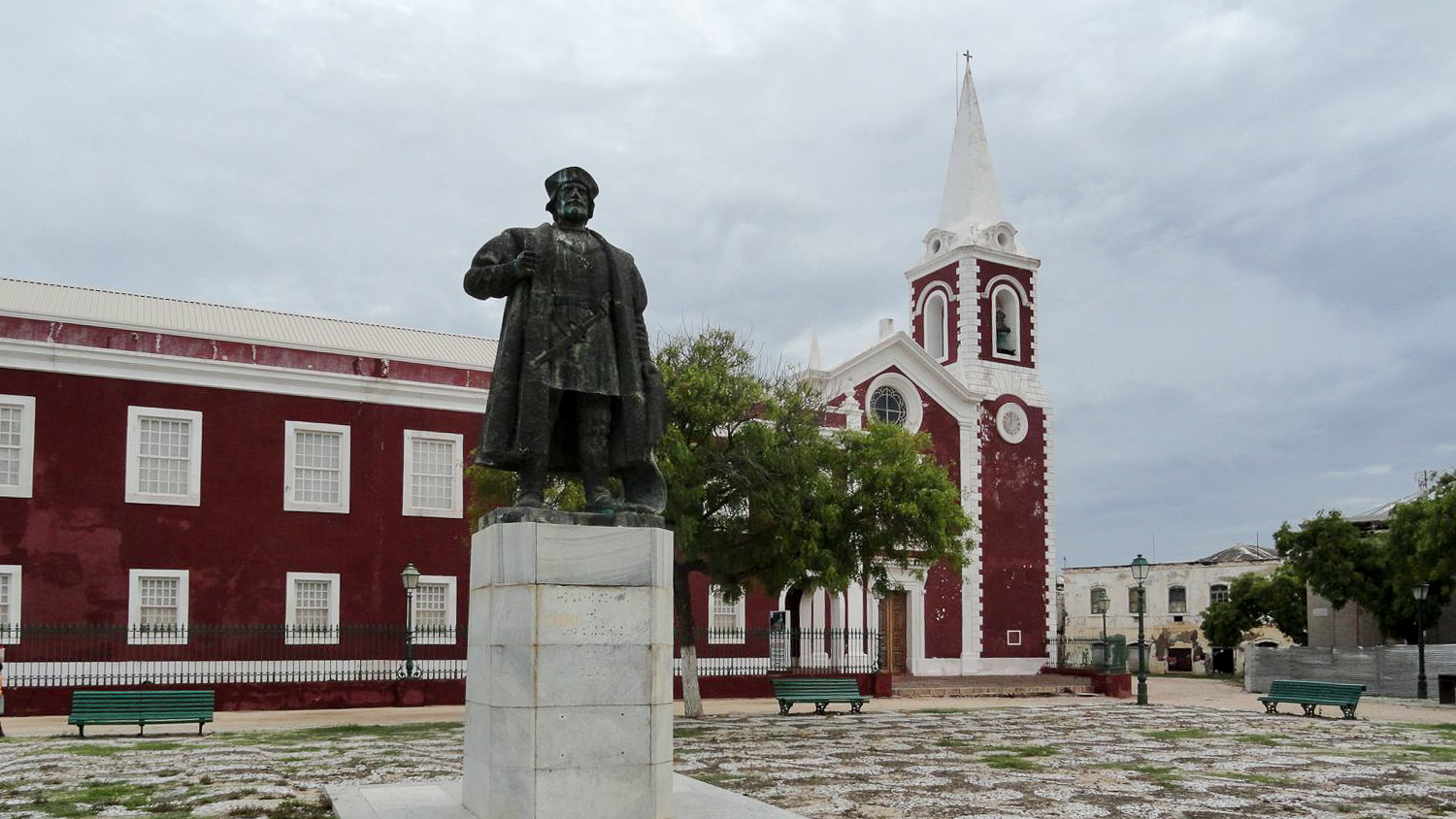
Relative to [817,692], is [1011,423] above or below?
above

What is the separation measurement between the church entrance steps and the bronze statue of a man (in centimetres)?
2126

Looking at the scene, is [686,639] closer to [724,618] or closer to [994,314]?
[724,618]

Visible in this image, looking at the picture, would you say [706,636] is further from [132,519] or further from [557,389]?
[557,389]

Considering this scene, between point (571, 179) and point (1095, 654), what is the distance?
26.5 metres

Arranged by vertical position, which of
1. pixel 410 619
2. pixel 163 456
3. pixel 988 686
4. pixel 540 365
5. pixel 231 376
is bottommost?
pixel 988 686

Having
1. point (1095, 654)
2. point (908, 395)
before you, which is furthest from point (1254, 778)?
point (908, 395)

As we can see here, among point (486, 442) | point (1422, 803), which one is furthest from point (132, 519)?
point (1422, 803)

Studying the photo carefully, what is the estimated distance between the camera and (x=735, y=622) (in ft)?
94.6

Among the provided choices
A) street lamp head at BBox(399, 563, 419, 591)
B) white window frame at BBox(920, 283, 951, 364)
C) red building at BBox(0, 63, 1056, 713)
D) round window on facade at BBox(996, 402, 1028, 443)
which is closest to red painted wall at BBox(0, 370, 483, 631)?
red building at BBox(0, 63, 1056, 713)

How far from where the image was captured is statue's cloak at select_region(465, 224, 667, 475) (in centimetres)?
838

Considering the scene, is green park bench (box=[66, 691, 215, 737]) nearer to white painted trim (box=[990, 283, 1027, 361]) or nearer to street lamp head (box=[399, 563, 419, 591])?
street lamp head (box=[399, 563, 419, 591])

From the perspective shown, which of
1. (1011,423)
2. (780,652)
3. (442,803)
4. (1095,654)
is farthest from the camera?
(1011,423)

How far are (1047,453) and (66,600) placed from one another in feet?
78.0

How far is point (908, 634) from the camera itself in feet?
107
